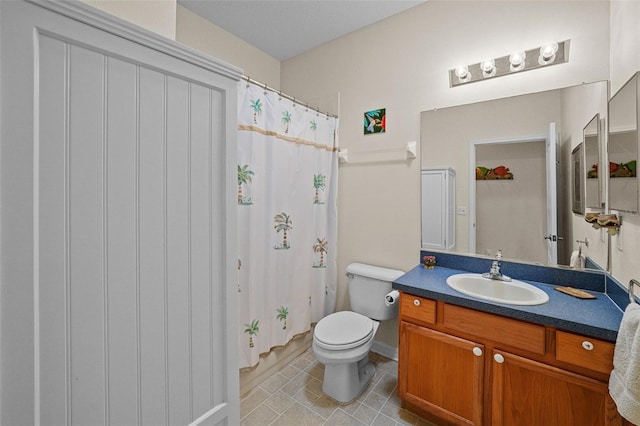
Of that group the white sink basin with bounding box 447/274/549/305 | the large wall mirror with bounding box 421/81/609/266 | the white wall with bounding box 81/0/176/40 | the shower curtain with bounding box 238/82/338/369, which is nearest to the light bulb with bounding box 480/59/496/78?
the large wall mirror with bounding box 421/81/609/266

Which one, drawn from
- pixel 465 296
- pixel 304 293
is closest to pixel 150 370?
pixel 465 296

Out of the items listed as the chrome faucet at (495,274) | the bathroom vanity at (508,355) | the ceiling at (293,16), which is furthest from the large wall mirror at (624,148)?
the ceiling at (293,16)

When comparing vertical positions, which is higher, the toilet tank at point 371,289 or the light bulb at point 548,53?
the light bulb at point 548,53

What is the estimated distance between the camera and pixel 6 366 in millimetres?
535

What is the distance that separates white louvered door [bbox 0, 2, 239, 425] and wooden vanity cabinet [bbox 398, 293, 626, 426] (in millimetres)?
1132

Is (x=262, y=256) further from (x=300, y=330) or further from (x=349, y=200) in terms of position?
(x=349, y=200)

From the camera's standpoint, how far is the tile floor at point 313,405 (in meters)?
1.66

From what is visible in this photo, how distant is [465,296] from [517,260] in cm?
63

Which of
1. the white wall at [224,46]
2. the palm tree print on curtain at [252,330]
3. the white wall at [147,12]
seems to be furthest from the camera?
the white wall at [224,46]

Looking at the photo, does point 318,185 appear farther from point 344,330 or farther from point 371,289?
point 344,330

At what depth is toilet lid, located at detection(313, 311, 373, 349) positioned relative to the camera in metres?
1.76

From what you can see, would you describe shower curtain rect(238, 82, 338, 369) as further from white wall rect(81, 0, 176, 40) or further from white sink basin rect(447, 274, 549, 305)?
white sink basin rect(447, 274, 549, 305)

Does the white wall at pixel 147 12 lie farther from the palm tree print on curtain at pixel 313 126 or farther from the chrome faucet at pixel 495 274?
the chrome faucet at pixel 495 274

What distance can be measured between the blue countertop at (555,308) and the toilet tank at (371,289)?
426 mm
